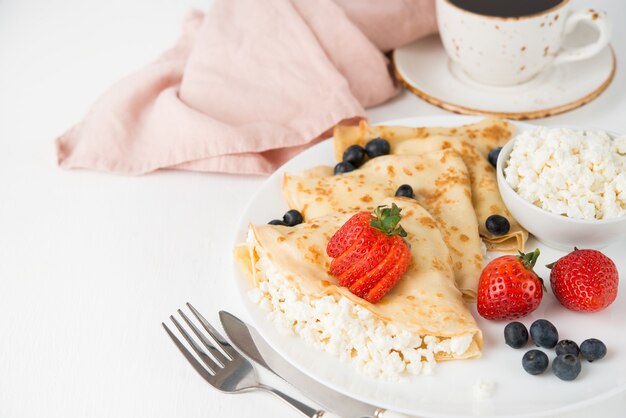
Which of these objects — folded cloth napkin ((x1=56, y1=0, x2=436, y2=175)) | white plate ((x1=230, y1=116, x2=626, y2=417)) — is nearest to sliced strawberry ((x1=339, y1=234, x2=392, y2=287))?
white plate ((x1=230, y1=116, x2=626, y2=417))

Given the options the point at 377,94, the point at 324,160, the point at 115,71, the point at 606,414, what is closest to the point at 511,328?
the point at 606,414

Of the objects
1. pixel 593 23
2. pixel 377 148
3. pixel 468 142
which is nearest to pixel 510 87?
pixel 593 23

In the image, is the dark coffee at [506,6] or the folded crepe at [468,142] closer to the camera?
the folded crepe at [468,142]

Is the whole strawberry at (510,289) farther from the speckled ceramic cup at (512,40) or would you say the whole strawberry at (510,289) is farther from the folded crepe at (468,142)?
the speckled ceramic cup at (512,40)

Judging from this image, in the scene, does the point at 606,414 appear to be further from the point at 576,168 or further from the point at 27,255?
the point at 27,255

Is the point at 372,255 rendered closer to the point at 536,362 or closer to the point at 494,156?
the point at 536,362

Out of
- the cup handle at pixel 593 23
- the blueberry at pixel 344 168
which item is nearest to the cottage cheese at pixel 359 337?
the blueberry at pixel 344 168
